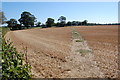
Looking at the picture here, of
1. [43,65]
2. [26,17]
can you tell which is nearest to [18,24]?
[26,17]

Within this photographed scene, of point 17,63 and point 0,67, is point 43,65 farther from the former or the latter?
point 0,67

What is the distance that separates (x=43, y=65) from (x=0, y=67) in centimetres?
314

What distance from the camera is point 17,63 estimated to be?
2.91m

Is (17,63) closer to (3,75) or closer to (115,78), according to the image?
(3,75)

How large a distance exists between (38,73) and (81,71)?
1.73 meters

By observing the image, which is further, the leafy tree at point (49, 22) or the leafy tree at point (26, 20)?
the leafy tree at point (49, 22)

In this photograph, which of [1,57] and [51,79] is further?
[51,79]

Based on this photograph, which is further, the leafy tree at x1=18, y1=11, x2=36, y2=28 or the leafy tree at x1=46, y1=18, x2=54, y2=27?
the leafy tree at x1=46, y1=18, x2=54, y2=27

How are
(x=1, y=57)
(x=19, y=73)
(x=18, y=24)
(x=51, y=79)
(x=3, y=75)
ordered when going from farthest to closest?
(x=18, y=24), (x=51, y=79), (x=19, y=73), (x=1, y=57), (x=3, y=75)

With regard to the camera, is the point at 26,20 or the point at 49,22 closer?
the point at 26,20

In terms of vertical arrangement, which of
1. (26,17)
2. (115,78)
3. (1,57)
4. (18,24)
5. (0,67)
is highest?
(26,17)

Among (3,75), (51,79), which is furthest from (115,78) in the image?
(3,75)

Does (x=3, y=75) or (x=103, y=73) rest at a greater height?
(x=3, y=75)

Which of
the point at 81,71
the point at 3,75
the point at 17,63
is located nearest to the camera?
the point at 3,75
